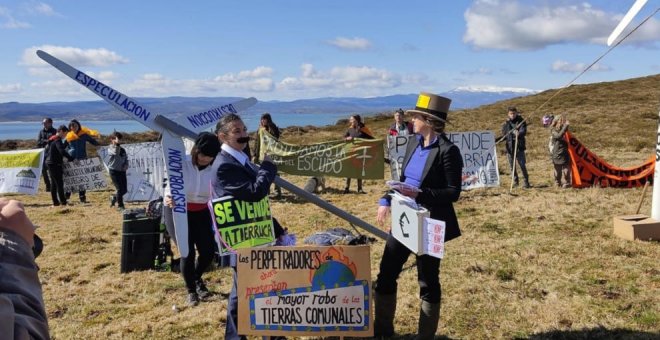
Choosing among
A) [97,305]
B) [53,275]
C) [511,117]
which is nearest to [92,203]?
[53,275]

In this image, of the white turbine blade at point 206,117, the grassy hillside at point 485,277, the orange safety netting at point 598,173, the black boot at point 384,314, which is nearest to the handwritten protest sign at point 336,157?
the grassy hillside at point 485,277

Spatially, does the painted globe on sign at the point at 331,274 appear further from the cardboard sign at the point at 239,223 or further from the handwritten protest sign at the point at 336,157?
the handwritten protest sign at the point at 336,157

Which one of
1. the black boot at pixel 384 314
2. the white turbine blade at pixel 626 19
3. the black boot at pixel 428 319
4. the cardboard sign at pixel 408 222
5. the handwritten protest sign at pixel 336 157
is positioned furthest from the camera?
the handwritten protest sign at pixel 336 157

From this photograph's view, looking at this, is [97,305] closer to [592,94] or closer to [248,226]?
[248,226]

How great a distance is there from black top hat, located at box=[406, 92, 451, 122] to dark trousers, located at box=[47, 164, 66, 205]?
1292 cm

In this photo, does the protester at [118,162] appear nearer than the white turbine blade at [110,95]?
No

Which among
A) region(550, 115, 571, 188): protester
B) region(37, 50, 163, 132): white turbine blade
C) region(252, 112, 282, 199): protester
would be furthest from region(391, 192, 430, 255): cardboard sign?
region(550, 115, 571, 188): protester

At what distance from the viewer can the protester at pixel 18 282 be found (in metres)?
1.39

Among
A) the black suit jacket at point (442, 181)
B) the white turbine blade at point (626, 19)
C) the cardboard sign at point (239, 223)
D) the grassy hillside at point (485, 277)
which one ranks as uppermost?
the white turbine blade at point (626, 19)

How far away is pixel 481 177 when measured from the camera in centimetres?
1462

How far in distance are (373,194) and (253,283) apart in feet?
34.3

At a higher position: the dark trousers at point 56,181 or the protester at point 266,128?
the protester at point 266,128

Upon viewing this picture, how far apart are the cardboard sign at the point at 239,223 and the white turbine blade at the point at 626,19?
6.40 metres

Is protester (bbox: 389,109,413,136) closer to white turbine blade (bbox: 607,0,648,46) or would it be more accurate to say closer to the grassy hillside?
the grassy hillside
